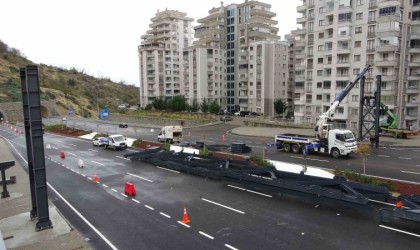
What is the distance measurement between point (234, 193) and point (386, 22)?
51797 mm

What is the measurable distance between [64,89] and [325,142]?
14957cm

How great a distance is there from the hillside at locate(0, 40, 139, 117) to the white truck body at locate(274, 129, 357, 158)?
98733 millimetres

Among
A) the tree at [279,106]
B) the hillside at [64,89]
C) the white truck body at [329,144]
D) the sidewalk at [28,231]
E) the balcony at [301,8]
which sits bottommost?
the sidewalk at [28,231]

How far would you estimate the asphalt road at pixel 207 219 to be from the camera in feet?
45.5

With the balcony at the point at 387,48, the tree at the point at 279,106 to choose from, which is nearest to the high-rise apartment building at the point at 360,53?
the balcony at the point at 387,48

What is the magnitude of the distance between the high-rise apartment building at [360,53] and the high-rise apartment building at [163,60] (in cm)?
6439

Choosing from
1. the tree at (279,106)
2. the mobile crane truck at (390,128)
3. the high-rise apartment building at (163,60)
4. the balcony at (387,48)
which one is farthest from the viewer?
the high-rise apartment building at (163,60)

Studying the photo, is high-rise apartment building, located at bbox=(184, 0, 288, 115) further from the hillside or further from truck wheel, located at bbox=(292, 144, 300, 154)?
truck wheel, located at bbox=(292, 144, 300, 154)

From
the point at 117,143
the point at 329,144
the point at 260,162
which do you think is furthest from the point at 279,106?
the point at 260,162

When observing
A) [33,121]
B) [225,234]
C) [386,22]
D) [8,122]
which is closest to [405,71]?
→ [386,22]

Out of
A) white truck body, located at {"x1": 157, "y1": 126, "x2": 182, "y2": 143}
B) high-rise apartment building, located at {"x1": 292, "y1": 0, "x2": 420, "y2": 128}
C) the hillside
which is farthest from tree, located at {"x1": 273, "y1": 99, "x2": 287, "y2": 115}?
the hillside

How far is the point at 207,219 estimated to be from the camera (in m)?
16.7

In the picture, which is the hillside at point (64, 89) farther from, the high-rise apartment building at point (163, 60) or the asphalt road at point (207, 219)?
the asphalt road at point (207, 219)

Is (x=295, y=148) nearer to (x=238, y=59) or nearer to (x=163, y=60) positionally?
(x=238, y=59)
